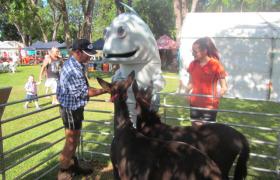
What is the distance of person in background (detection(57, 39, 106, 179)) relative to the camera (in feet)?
13.8

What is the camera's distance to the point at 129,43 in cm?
470

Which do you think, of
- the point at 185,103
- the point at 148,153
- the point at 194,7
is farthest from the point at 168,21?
the point at 148,153

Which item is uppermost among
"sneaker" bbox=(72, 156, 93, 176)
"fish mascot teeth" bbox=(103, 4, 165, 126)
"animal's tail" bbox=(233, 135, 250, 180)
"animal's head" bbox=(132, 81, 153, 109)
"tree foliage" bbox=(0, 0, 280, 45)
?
"tree foliage" bbox=(0, 0, 280, 45)

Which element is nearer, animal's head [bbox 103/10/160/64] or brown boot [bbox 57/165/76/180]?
brown boot [bbox 57/165/76/180]

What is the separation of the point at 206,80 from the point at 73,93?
1.80 meters

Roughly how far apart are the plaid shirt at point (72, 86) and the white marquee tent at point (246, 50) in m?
10.3

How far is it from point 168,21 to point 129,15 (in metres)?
33.3

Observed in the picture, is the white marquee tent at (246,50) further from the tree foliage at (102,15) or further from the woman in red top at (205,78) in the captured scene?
the woman in red top at (205,78)

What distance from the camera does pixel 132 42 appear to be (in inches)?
185

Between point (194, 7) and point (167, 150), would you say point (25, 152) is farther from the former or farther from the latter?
point (194, 7)

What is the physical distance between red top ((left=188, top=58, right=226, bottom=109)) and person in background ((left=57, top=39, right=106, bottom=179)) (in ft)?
4.46

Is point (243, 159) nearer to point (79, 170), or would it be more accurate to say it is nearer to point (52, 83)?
point (79, 170)

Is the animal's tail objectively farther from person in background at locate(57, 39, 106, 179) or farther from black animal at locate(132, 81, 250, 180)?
person in background at locate(57, 39, 106, 179)

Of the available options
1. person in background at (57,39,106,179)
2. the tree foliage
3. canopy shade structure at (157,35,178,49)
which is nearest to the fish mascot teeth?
person in background at (57,39,106,179)
